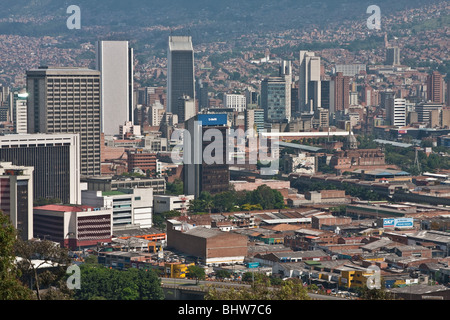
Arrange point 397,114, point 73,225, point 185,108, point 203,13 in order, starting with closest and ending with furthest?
point 73,225
point 185,108
point 397,114
point 203,13

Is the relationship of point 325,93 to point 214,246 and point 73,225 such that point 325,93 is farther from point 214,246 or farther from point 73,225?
point 214,246

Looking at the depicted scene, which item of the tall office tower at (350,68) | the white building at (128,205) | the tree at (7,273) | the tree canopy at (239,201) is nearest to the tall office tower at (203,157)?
the tree canopy at (239,201)

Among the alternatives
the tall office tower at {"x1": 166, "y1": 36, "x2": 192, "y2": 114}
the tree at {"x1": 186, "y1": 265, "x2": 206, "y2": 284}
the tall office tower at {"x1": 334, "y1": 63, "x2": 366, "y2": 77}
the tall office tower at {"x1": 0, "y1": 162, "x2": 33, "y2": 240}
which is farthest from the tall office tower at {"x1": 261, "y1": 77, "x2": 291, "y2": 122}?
the tree at {"x1": 186, "y1": 265, "x2": 206, "y2": 284}

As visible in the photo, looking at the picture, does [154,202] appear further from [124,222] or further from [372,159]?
[372,159]

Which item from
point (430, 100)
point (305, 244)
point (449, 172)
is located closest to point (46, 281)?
point (305, 244)

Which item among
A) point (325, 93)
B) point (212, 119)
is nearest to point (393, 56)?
point (325, 93)
